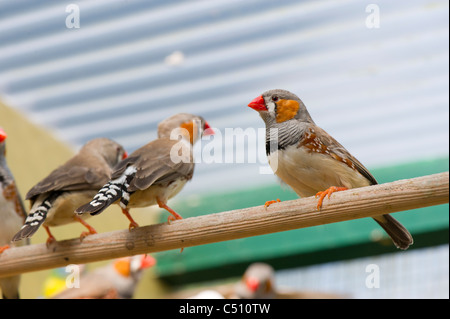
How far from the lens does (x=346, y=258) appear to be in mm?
3883

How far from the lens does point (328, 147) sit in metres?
1.94

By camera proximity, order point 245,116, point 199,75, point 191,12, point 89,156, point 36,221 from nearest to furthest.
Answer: point 36,221 < point 89,156 < point 245,116 < point 191,12 < point 199,75

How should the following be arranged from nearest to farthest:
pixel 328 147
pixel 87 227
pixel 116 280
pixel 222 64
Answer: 1. pixel 328 147
2. pixel 87 227
3. pixel 116 280
4. pixel 222 64

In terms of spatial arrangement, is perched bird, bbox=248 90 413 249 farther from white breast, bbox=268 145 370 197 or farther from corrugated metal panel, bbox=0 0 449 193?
corrugated metal panel, bbox=0 0 449 193

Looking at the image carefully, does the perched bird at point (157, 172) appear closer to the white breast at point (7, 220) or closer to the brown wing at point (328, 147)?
the brown wing at point (328, 147)

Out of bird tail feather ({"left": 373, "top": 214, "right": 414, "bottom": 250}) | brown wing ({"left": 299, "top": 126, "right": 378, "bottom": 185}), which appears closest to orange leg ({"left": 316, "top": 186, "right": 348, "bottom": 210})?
brown wing ({"left": 299, "top": 126, "right": 378, "bottom": 185})

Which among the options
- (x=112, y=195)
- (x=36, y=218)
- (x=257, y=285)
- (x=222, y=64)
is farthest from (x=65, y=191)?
(x=257, y=285)

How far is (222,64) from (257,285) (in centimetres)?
123

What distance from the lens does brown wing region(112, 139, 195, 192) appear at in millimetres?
1905

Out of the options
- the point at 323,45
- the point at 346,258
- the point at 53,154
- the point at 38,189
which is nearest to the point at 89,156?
the point at 38,189

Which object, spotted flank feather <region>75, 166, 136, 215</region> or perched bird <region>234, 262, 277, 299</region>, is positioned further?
perched bird <region>234, 262, 277, 299</region>

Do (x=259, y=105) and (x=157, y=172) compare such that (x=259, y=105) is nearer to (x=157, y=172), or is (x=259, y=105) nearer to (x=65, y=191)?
(x=157, y=172)
